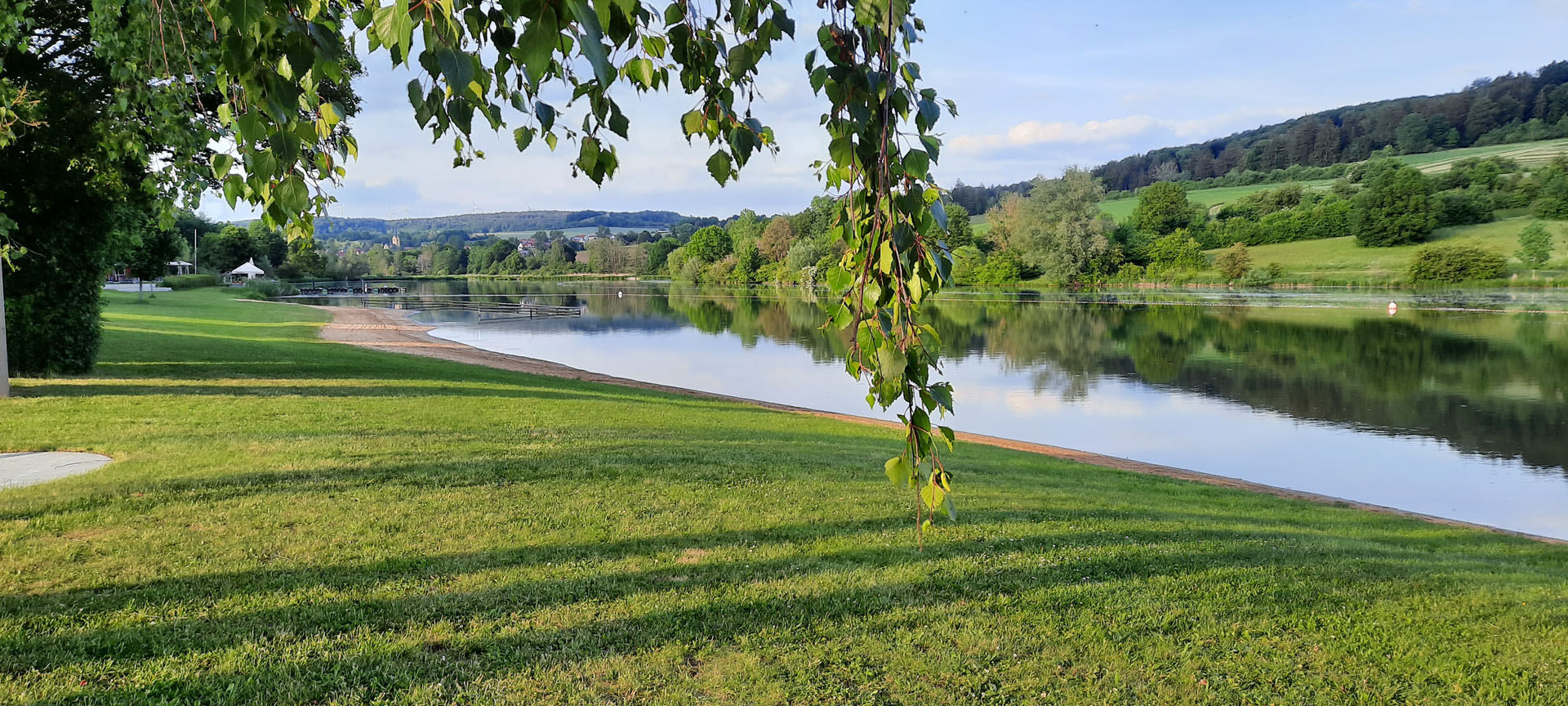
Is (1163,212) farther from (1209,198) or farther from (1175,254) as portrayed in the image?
(1209,198)

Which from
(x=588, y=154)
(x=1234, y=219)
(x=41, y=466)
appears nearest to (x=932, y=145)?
(x=588, y=154)

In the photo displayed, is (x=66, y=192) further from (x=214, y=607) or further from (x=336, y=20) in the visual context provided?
(x=336, y=20)

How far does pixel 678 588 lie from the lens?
457 centimetres

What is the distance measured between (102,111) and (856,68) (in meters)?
12.8

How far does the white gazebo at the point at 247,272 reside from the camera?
76.6 m

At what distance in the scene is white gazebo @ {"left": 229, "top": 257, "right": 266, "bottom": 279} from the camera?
251 ft

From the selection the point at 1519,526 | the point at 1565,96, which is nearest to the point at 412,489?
the point at 1519,526

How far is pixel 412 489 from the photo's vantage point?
6.52 m

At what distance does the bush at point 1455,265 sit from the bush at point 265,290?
302 feet

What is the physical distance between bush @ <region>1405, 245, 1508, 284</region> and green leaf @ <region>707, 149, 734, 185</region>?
8250 centimetres

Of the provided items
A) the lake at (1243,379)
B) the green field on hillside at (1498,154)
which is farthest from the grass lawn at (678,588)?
the green field on hillside at (1498,154)

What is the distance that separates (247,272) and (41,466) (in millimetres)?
85267

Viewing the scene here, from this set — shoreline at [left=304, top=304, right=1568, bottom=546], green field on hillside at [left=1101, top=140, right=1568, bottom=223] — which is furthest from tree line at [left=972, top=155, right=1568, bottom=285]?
shoreline at [left=304, top=304, right=1568, bottom=546]

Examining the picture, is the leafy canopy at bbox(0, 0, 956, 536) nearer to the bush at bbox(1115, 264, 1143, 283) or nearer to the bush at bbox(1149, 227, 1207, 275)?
the bush at bbox(1115, 264, 1143, 283)
